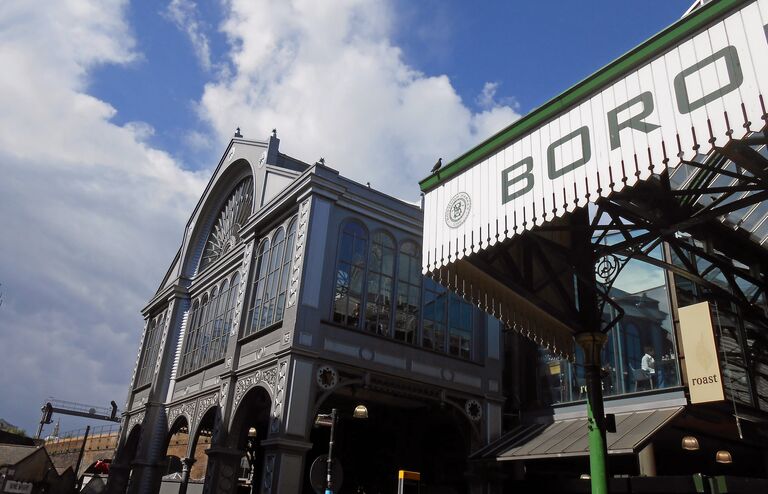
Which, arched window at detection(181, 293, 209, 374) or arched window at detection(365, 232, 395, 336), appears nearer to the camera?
arched window at detection(365, 232, 395, 336)

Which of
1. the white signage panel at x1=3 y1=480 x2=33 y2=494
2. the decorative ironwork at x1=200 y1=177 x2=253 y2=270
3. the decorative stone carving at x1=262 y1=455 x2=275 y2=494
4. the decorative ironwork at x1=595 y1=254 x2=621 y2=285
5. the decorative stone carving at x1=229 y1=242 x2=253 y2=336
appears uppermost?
the decorative ironwork at x1=200 y1=177 x2=253 y2=270

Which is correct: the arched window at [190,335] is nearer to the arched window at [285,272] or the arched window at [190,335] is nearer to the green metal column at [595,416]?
the arched window at [285,272]

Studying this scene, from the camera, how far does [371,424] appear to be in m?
22.5

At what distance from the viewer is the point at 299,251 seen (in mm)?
17297

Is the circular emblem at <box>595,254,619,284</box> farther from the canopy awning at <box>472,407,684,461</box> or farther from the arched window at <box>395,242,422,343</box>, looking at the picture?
the arched window at <box>395,242,422,343</box>

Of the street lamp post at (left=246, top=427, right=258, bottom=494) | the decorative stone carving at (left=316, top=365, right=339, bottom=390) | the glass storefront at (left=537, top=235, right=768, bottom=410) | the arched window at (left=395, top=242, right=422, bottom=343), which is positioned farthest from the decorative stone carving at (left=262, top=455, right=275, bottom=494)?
the street lamp post at (left=246, top=427, right=258, bottom=494)

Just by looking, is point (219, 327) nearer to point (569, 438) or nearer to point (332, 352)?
point (332, 352)

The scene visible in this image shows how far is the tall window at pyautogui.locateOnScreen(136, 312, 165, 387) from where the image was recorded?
2808 cm

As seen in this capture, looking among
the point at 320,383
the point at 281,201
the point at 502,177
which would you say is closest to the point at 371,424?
the point at 320,383

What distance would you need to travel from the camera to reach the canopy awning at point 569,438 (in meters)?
14.0

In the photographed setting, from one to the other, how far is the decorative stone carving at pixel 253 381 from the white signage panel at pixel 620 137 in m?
9.61

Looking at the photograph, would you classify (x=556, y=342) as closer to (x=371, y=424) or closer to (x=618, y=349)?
(x=618, y=349)

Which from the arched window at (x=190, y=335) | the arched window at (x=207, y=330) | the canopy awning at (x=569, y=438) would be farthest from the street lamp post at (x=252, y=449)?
the canopy awning at (x=569, y=438)

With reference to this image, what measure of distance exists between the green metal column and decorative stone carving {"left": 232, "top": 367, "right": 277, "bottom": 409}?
1017 cm
